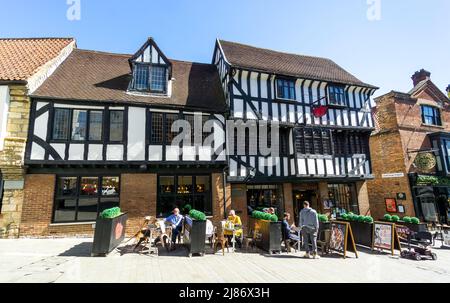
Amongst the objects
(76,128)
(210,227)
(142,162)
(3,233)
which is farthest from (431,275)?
(3,233)

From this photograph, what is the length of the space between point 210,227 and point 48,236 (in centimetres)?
653

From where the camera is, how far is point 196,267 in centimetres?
588

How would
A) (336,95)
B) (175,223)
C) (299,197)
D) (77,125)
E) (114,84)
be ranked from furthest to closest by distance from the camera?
(336,95)
(299,197)
(114,84)
(77,125)
(175,223)

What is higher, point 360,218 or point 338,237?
point 360,218

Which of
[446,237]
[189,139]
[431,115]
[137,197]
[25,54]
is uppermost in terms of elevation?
[25,54]

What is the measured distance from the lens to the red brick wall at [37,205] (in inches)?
349

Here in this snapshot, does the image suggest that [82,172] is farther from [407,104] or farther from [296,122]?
[407,104]

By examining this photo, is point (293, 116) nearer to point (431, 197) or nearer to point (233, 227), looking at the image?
point (233, 227)

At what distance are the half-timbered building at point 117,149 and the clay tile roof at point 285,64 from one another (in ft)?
10.5

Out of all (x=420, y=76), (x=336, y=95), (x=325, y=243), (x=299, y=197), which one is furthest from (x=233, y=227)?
(x=420, y=76)

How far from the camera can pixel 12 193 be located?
348 inches

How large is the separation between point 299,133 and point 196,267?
360 inches

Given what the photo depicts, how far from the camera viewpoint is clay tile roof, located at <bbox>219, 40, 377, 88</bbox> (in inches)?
507

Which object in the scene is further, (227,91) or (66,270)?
(227,91)
